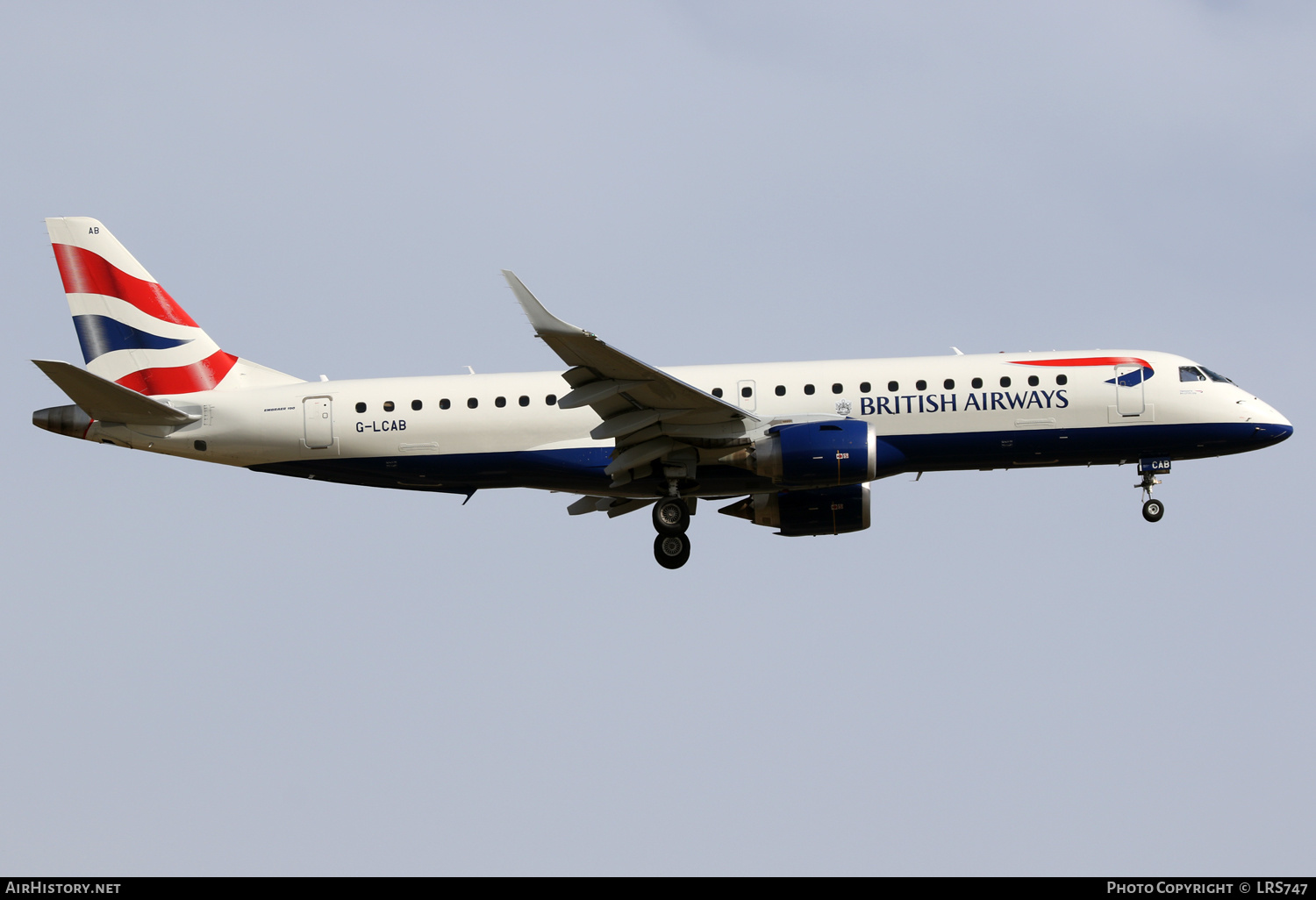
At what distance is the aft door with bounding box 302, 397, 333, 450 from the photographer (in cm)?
3198

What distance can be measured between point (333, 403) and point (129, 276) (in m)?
6.58

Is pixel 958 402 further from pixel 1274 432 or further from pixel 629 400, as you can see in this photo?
pixel 1274 432

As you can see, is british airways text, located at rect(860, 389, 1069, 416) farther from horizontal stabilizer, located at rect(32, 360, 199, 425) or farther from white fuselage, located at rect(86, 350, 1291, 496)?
horizontal stabilizer, located at rect(32, 360, 199, 425)

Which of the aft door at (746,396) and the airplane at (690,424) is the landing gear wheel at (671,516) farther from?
the aft door at (746,396)

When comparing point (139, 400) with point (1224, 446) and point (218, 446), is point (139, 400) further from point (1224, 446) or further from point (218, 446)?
point (1224, 446)

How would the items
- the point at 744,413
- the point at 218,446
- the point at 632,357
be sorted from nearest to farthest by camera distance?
the point at 632,357, the point at 744,413, the point at 218,446

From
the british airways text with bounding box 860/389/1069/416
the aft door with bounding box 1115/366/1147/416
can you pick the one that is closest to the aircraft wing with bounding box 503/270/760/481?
the british airways text with bounding box 860/389/1069/416

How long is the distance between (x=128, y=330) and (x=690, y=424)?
47.0 feet

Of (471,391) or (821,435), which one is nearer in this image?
(821,435)

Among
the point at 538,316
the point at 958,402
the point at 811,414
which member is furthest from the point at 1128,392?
the point at 538,316

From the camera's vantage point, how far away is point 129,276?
3388 centimetres

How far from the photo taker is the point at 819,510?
33.6 m
